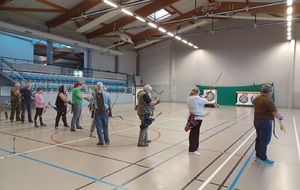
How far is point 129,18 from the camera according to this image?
1702cm

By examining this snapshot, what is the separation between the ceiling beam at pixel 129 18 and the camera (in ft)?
48.1

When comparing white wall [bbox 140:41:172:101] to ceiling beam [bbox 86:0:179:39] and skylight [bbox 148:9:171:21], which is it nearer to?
skylight [bbox 148:9:171:21]

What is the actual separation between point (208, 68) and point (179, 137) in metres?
17.7

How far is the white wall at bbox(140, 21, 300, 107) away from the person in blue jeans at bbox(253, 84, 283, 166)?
1776cm

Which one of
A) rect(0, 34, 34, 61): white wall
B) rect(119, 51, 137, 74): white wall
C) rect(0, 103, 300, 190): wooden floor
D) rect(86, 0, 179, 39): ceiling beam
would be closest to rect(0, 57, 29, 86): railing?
rect(0, 34, 34, 61): white wall

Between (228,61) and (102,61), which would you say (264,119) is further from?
(102,61)

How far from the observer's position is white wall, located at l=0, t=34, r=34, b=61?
18.5 metres

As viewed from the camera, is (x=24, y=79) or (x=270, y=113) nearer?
(x=270, y=113)

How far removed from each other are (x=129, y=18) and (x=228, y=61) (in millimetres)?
10578

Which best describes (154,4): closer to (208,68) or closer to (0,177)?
(208,68)

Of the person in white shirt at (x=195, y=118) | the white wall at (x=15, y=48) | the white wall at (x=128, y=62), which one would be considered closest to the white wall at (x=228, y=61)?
the white wall at (x=128, y=62)

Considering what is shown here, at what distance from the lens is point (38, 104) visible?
279 inches

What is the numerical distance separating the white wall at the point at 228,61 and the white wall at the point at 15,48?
1215 centimetres

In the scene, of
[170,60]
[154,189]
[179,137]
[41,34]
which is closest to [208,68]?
[170,60]
